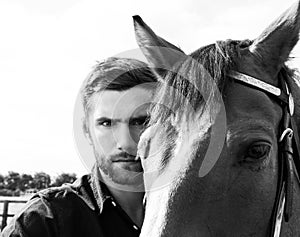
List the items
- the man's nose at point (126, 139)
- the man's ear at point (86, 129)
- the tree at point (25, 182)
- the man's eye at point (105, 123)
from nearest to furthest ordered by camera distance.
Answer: the man's nose at point (126, 139), the man's eye at point (105, 123), the man's ear at point (86, 129), the tree at point (25, 182)

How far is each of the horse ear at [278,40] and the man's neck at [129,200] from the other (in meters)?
1.29

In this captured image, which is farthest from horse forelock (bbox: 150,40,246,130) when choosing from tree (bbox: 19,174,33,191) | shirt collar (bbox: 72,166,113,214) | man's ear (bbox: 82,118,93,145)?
tree (bbox: 19,174,33,191)

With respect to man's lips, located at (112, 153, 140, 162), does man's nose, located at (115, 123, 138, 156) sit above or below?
above

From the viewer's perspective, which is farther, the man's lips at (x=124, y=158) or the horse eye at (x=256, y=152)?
the man's lips at (x=124, y=158)

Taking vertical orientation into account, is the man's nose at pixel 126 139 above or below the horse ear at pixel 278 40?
below

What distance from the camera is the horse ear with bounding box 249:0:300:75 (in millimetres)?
2436

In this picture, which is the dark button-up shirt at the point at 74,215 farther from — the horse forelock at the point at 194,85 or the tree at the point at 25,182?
the tree at the point at 25,182

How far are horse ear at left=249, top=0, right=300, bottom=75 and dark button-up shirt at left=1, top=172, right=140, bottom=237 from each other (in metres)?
1.36

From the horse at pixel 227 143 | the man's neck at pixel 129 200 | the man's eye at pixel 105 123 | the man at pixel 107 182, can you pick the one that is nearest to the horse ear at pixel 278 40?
the horse at pixel 227 143

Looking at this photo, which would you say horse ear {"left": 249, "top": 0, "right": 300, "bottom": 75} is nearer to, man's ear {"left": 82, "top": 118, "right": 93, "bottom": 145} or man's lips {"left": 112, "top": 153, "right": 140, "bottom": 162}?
man's lips {"left": 112, "top": 153, "right": 140, "bottom": 162}

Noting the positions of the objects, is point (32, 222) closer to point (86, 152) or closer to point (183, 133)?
point (86, 152)

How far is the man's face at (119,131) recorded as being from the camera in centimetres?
328

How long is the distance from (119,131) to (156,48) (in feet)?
2.36

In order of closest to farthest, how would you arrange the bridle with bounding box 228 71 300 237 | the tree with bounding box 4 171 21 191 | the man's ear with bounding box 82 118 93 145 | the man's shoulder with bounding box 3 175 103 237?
the bridle with bounding box 228 71 300 237 → the man's shoulder with bounding box 3 175 103 237 → the man's ear with bounding box 82 118 93 145 → the tree with bounding box 4 171 21 191
